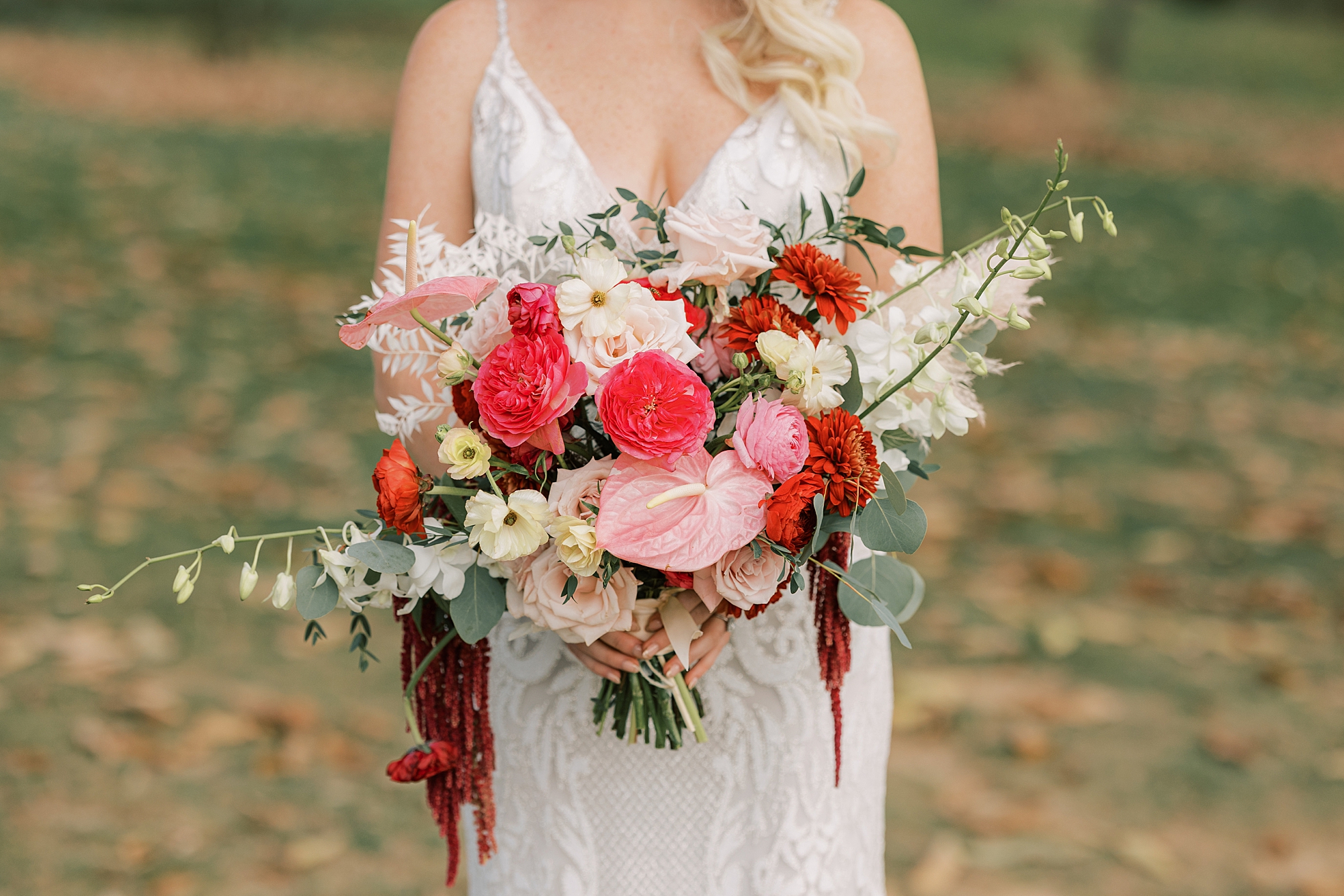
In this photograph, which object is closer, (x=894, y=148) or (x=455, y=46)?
(x=894, y=148)

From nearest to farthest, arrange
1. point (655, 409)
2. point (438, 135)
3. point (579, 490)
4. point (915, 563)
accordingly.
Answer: point (655, 409) → point (579, 490) → point (438, 135) → point (915, 563)

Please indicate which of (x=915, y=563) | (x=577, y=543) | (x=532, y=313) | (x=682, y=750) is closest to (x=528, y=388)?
(x=532, y=313)

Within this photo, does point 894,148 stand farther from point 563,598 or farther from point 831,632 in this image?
point 563,598

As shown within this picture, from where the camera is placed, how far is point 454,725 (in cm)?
199

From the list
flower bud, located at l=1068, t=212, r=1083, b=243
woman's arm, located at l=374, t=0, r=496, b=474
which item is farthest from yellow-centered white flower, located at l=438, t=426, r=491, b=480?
flower bud, located at l=1068, t=212, r=1083, b=243

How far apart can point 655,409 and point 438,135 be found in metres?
1.03

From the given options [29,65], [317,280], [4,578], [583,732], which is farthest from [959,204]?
[29,65]

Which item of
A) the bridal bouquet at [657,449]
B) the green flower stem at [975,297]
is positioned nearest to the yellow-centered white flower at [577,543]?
the bridal bouquet at [657,449]

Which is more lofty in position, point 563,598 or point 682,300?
point 682,300

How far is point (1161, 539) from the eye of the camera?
539 cm

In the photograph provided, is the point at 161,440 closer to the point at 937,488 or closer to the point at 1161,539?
the point at 937,488

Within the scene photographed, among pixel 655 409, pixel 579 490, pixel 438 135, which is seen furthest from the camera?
pixel 438 135

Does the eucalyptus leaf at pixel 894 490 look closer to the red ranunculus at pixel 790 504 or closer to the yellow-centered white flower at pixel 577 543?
the red ranunculus at pixel 790 504

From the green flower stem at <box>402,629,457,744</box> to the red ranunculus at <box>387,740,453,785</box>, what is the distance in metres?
0.03
